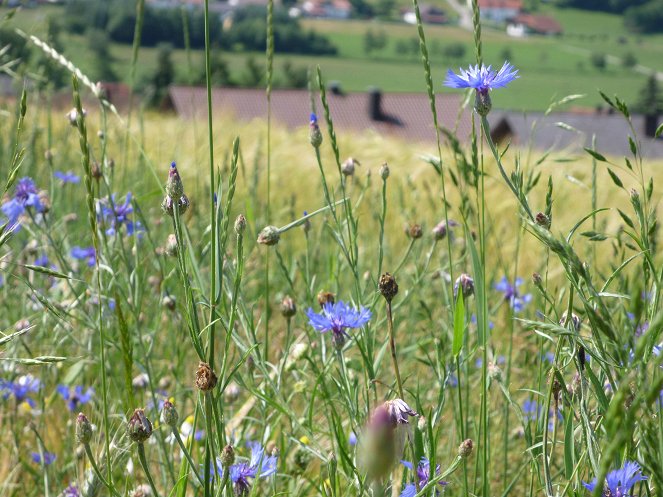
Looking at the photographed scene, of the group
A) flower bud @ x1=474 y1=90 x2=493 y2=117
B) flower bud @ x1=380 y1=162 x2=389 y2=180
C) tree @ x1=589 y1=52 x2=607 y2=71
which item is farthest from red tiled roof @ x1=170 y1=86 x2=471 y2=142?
tree @ x1=589 y1=52 x2=607 y2=71

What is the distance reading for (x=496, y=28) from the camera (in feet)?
229

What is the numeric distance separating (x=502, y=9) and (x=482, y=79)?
7345 centimetres

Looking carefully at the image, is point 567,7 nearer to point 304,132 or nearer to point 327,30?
point 327,30

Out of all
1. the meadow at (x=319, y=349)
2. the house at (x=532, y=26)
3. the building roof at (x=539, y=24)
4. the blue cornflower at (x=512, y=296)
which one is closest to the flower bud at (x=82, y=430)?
the meadow at (x=319, y=349)

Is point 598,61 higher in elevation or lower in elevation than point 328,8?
lower

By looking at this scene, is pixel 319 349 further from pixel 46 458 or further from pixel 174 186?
pixel 174 186

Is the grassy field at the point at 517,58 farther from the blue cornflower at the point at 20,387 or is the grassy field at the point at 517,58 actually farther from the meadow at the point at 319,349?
the blue cornflower at the point at 20,387

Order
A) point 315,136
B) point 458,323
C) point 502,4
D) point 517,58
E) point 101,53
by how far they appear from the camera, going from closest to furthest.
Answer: point 458,323, point 315,136, point 101,53, point 517,58, point 502,4

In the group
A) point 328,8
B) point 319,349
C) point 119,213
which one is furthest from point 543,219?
point 328,8

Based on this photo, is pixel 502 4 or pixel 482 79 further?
pixel 502 4

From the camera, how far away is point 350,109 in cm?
2527

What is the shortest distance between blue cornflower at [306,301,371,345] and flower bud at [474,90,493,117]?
21cm

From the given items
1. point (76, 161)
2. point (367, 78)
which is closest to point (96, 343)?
point (76, 161)

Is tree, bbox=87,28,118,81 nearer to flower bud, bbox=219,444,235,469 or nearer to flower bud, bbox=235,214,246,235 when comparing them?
flower bud, bbox=235,214,246,235
